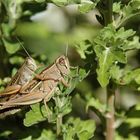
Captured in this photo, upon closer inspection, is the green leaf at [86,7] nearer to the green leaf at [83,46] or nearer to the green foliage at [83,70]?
the green foliage at [83,70]

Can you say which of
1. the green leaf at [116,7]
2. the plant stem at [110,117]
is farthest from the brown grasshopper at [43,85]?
the green leaf at [116,7]

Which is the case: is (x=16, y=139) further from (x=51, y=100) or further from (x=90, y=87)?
(x=90, y=87)

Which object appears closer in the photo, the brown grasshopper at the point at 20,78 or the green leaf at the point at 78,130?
the green leaf at the point at 78,130

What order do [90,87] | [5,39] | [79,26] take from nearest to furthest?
[5,39] < [90,87] < [79,26]

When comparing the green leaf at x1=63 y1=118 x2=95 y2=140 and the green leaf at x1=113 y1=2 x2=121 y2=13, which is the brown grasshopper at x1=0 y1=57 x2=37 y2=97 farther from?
the green leaf at x1=113 y1=2 x2=121 y2=13

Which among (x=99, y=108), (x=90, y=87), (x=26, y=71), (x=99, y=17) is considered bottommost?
(x=90, y=87)

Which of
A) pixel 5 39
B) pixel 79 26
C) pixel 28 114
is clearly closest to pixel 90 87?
pixel 79 26
